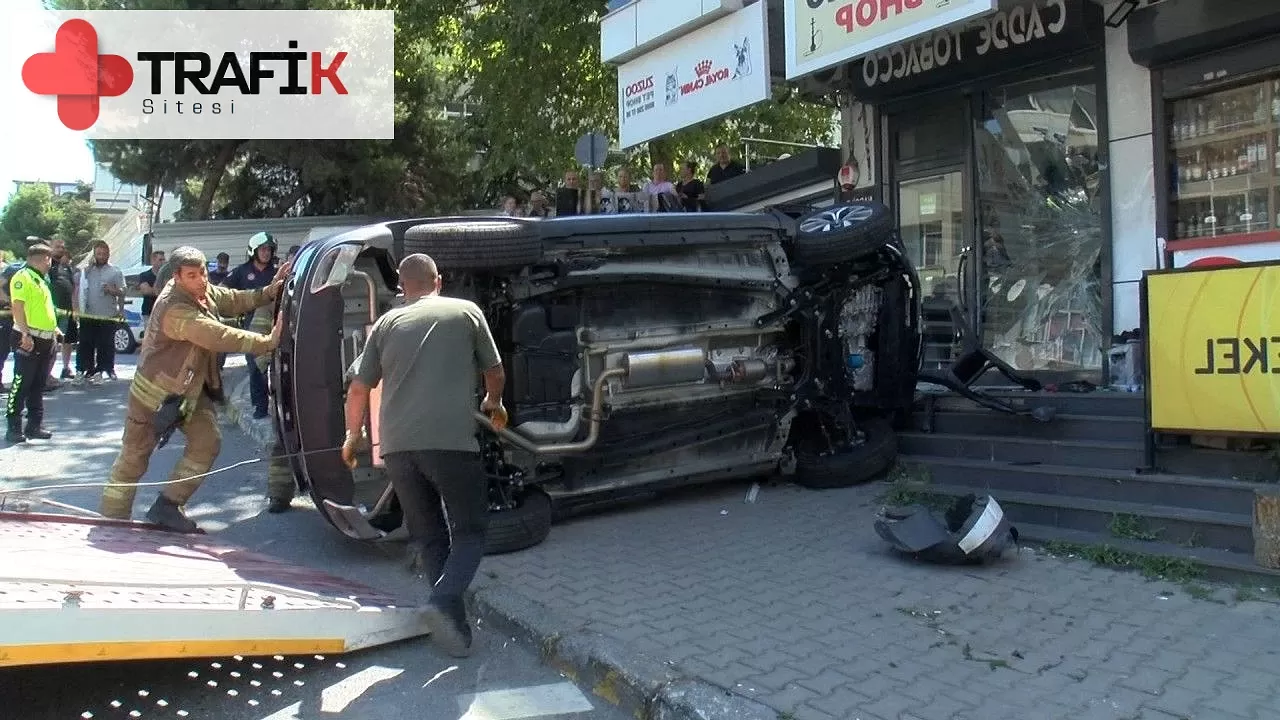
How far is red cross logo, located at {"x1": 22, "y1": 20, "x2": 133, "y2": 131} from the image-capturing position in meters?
20.1

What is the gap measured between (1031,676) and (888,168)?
703cm

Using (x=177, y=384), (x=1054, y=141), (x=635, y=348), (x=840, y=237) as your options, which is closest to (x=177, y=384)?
(x=177, y=384)

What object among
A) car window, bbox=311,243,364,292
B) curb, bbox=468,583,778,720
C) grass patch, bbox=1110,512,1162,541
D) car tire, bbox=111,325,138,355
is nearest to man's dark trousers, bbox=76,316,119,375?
car tire, bbox=111,325,138,355

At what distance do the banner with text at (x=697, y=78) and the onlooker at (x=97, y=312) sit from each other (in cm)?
718

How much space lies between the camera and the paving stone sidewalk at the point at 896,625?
3447 millimetres

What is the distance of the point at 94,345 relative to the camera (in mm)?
13062

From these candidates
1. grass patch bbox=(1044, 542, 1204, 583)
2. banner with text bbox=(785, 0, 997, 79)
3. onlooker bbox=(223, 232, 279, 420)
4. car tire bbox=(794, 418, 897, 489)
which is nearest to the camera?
grass patch bbox=(1044, 542, 1204, 583)

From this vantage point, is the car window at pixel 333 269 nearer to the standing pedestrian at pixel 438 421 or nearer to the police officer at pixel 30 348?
the standing pedestrian at pixel 438 421

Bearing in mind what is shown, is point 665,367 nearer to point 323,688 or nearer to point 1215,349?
point 323,688

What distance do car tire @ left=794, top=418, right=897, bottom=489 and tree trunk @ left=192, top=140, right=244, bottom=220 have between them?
2055 centimetres

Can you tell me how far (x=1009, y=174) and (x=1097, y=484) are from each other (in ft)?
13.4

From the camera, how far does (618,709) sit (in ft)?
12.2

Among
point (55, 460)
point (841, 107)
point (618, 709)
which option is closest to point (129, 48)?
point (55, 460)

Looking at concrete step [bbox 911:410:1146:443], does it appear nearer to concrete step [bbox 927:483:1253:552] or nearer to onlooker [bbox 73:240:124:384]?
concrete step [bbox 927:483:1253:552]
